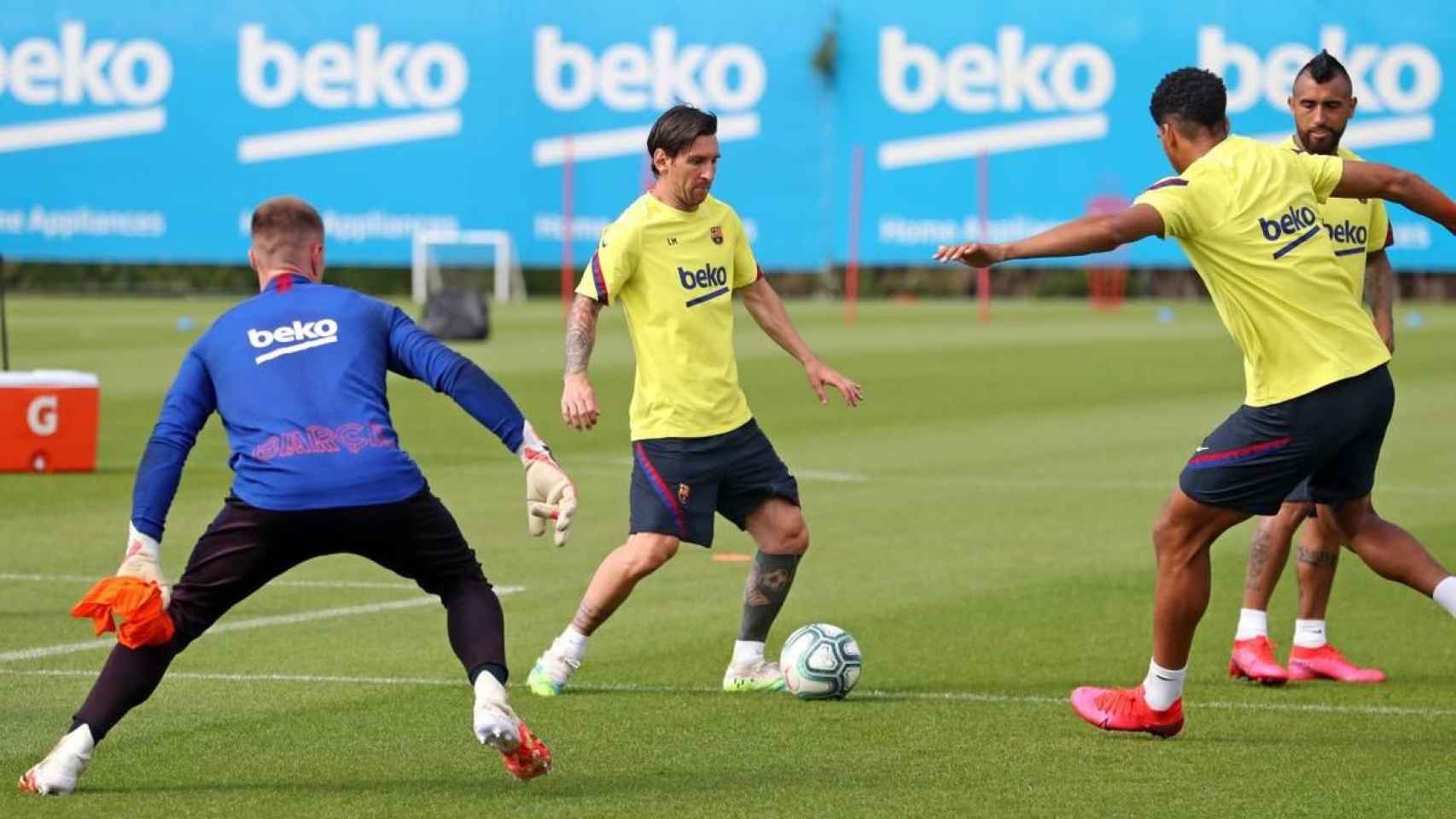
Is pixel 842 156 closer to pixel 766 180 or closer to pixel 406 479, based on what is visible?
pixel 766 180

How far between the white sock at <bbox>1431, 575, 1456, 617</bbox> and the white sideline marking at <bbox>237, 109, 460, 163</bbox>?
39778 mm

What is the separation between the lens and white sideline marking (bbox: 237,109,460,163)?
46.6 m

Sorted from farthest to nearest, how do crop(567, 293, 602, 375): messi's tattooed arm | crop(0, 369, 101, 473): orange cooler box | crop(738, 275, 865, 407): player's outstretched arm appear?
crop(0, 369, 101, 473): orange cooler box → crop(738, 275, 865, 407): player's outstretched arm → crop(567, 293, 602, 375): messi's tattooed arm

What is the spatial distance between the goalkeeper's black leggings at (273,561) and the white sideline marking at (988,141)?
Result: 40.7m

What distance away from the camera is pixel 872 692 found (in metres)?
8.84

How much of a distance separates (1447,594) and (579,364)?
299cm

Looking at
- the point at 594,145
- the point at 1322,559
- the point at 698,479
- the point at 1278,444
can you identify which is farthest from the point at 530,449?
the point at 594,145

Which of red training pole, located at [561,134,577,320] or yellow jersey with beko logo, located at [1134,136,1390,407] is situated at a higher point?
yellow jersey with beko logo, located at [1134,136,1390,407]

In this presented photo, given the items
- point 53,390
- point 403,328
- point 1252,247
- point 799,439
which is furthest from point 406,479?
point 799,439

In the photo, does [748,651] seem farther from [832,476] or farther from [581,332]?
[832,476]

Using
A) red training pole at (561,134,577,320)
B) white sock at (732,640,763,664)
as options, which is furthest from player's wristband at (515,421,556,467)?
red training pole at (561,134,577,320)

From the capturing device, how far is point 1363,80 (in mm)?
46250

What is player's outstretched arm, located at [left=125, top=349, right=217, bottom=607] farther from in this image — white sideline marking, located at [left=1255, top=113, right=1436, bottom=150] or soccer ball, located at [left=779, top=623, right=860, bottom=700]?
white sideline marking, located at [left=1255, top=113, right=1436, bottom=150]

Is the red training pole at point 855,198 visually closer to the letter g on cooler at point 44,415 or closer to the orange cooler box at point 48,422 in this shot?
the orange cooler box at point 48,422
